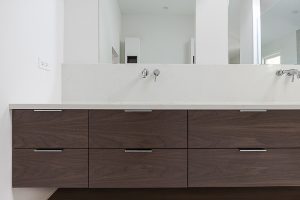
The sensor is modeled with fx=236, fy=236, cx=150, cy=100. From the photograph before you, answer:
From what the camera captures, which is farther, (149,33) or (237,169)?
(149,33)

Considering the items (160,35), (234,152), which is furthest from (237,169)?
(160,35)

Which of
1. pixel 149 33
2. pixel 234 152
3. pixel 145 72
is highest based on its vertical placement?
pixel 149 33

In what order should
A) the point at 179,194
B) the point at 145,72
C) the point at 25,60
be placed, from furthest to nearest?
1. the point at 145,72
2. the point at 179,194
3. the point at 25,60

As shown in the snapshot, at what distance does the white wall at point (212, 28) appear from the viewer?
204 cm

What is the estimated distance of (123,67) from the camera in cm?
198

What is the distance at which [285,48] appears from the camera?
6.84ft

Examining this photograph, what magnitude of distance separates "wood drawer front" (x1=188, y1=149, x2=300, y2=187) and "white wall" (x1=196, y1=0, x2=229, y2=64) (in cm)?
95

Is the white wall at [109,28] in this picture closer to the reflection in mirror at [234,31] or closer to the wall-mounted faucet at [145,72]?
the wall-mounted faucet at [145,72]

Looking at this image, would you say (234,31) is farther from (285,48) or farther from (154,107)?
(154,107)

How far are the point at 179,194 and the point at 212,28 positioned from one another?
55.4 inches

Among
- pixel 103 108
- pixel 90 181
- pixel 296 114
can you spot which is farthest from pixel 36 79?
pixel 296 114

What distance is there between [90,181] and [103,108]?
0.43 metres

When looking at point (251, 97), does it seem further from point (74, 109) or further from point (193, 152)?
point (74, 109)

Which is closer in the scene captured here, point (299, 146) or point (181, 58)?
point (299, 146)
